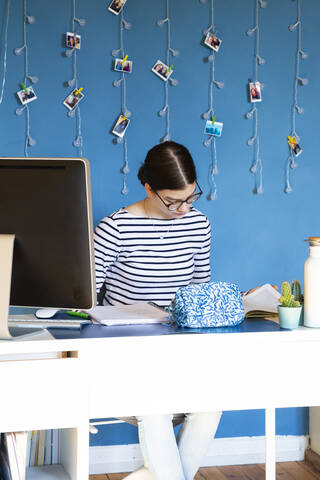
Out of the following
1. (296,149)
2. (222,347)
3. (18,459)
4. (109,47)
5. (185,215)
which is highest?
(109,47)

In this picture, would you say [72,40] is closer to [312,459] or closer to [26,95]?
[26,95]

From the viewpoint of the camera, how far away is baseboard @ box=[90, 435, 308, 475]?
8.54 feet

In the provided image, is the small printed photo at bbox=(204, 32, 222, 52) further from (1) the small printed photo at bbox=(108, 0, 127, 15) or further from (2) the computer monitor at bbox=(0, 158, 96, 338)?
(2) the computer monitor at bbox=(0, 158, 96, 338)

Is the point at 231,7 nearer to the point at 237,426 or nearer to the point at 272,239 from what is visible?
the point at 272,239

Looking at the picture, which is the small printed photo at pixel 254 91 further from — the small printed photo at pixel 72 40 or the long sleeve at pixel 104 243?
the long sleeve at pixel 104 243

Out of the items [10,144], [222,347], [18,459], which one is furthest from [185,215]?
[18,459]

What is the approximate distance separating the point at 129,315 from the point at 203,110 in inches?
51.4

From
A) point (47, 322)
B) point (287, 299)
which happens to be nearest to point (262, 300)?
point (287, 299)

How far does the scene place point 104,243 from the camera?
7.34 feet

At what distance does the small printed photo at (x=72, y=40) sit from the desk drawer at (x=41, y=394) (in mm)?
1578

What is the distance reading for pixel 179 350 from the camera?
4.71 ft

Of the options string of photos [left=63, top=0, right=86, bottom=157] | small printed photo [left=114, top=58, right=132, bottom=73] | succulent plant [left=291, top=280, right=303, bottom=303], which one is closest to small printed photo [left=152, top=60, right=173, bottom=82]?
small printed photo [left=114, top=58, right=132, bottom=73]

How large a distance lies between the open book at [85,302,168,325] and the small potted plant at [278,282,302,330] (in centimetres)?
30

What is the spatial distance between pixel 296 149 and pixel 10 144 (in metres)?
1.22
